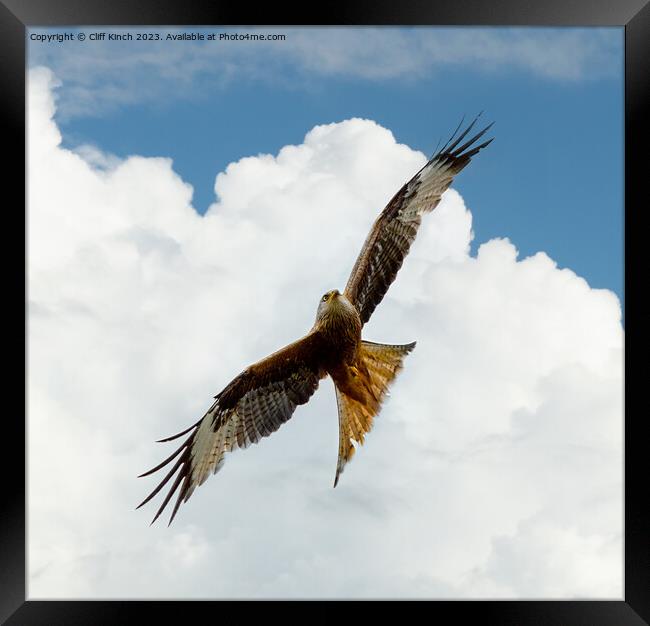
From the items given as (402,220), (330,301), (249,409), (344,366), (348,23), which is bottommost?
(249,409)

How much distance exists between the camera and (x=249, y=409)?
7.63 ft

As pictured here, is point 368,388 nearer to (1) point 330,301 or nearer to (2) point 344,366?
(2) point 344,366

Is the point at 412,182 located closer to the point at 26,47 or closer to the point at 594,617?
the point at 26,47

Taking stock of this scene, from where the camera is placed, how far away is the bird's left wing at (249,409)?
7.33 feet

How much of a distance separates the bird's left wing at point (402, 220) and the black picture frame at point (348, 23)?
0.46m

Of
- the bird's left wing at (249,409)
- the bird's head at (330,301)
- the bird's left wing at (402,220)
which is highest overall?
the bird's left wing at (402,220)

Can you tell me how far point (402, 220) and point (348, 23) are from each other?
0.69 m

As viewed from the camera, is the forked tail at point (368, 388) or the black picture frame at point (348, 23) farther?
the forked tail at point (368, 388)

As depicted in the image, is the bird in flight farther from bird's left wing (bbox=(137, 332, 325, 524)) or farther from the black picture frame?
Answer: the black picture frame

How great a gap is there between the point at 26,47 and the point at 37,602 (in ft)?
6.16

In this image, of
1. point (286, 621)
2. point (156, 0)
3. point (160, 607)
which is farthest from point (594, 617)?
point (156, 0)

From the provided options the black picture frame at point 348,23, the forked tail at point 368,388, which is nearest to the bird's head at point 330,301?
the forked tail at point 368,388

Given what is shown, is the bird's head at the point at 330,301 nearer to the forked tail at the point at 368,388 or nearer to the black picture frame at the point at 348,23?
the forked tail at the point at 368,388

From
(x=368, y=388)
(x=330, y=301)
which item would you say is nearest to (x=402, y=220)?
(x=330, y=301)
